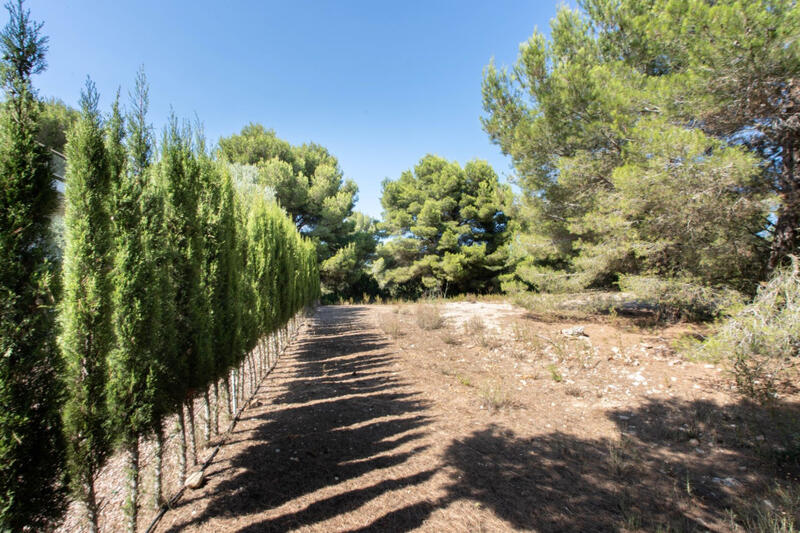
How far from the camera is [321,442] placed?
130 inches

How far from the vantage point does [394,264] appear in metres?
22.3

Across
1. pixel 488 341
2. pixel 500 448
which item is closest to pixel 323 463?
pixel 500 448

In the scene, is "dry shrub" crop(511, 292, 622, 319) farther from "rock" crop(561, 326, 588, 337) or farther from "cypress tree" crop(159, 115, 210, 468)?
"cypress tree" crop(159, 115, 210, 468)

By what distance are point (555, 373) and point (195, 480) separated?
513 centimetres

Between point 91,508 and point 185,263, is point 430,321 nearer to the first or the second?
point 185,263

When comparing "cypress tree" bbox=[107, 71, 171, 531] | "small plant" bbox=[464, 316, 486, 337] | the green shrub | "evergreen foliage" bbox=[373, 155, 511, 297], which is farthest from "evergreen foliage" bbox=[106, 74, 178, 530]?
"evergreen foliage" bbox=[373, 155, 511, 297]

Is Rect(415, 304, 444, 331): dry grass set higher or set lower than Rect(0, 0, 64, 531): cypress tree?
lower

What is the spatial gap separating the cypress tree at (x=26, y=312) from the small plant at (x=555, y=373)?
5.66 meters

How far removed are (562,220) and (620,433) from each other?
5410 millimetres

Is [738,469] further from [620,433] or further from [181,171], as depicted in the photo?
[181,171]

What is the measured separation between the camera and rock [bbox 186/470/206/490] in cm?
254

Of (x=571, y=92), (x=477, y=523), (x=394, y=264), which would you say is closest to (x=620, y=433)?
(x=477, y=523)

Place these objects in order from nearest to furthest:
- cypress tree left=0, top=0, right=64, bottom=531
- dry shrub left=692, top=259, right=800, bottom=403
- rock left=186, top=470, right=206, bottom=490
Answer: cypress tree left=0, top=0, right=64, bottom=531 → rock left=186, top=470, right=206, bottom=490 → dry shrub left=692, top=259, right=800, bottom=403

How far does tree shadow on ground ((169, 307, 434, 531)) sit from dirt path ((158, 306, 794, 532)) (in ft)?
0.05
